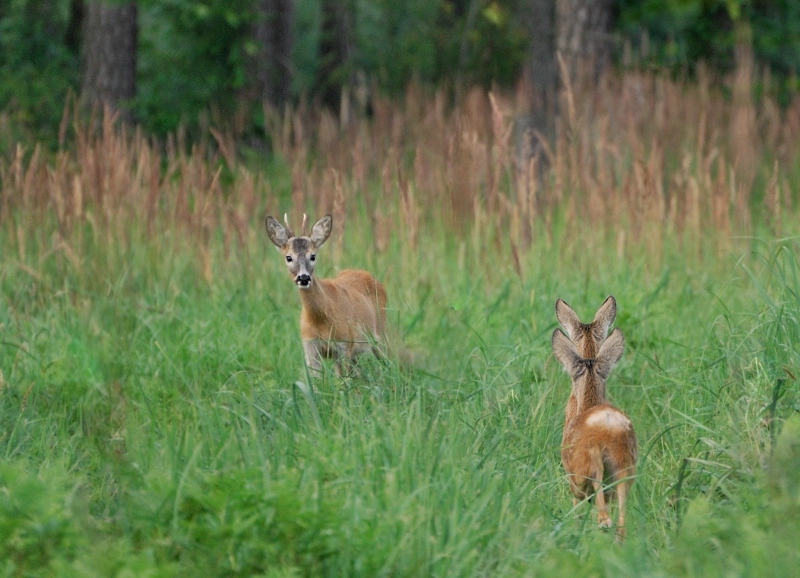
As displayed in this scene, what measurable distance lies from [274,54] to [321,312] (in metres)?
9.83

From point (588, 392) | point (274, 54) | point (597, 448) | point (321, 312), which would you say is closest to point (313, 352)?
point (321, 312)

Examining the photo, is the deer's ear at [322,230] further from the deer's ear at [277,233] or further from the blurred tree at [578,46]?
the blurred tree at [578,46]

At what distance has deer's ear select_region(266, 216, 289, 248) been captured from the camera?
5.85 meters

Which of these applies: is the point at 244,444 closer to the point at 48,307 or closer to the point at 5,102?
the point at 48,307

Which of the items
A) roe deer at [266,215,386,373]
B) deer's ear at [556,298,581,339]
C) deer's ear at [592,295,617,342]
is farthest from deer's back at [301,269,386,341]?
deer's ear at [592,295,617,342]

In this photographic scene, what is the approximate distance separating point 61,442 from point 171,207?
2.98 meters

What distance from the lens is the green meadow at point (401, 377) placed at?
3.37m

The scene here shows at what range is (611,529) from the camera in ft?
13.2

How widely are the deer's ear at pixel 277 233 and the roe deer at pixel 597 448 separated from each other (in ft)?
6.10

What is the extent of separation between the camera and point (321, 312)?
5773 millimetres

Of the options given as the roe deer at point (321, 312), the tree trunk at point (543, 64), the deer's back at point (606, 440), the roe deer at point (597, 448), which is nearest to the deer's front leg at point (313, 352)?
the roe deer at point (321, 312)

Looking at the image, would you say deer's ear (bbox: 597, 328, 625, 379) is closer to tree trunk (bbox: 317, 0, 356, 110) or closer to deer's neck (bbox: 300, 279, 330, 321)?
deer's neck (bbox: 300, 279, 330, 321)

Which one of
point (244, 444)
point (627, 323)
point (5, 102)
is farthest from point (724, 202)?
point (5, 102)

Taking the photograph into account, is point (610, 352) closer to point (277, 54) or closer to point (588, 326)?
point (588, 326)
